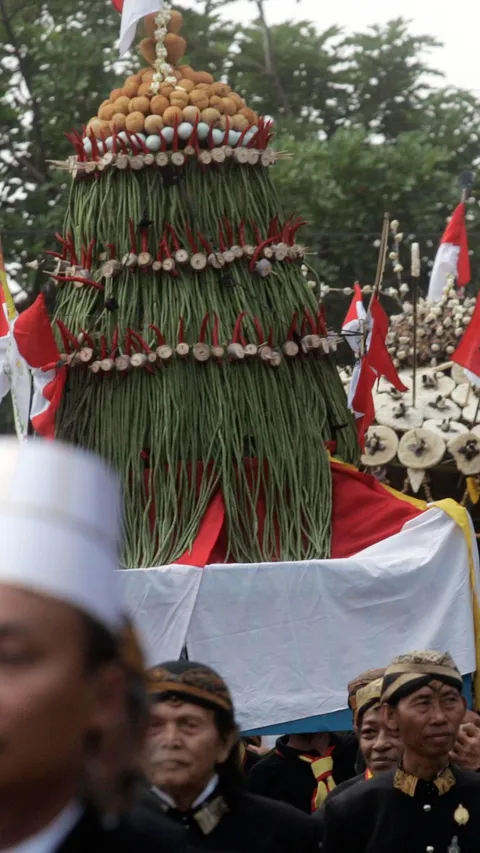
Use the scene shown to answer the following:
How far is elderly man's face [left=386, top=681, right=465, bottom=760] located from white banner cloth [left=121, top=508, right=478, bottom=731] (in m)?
2.52

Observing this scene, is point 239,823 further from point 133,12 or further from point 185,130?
point 133,12

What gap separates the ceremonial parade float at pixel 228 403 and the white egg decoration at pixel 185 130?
1 cm

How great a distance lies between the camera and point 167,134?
8039 mm

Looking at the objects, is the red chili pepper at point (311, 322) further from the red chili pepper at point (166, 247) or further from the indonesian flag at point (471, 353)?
the indonesian flag at point (471, 353)

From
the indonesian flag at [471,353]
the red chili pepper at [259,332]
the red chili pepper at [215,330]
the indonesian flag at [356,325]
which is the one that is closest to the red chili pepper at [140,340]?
the red chili pepper at [215,330]

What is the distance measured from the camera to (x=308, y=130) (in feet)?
80.3

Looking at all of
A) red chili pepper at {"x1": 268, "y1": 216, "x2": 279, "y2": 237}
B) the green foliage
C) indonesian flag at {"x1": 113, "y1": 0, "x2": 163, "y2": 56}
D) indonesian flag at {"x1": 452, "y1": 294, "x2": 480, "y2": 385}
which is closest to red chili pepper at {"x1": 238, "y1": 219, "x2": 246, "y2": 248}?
red chili pepper at {"x1": 268, "y1": 216, "x2": 279, "y2": 237}

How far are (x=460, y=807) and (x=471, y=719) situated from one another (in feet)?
3.44

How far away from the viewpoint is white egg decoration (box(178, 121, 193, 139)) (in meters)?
8.04

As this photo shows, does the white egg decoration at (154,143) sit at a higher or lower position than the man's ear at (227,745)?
higher

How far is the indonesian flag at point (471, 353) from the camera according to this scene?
380 inches

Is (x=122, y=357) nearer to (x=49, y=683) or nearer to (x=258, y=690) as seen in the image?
(x=258, y=690)

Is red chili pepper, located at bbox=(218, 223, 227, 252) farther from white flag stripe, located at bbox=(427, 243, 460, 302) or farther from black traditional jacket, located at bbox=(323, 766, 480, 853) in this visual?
white flag stripe, located at bbox=(427, 243, 460, 302)

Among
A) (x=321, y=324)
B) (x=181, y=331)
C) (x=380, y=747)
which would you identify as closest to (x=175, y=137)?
(x=181, y=331)
